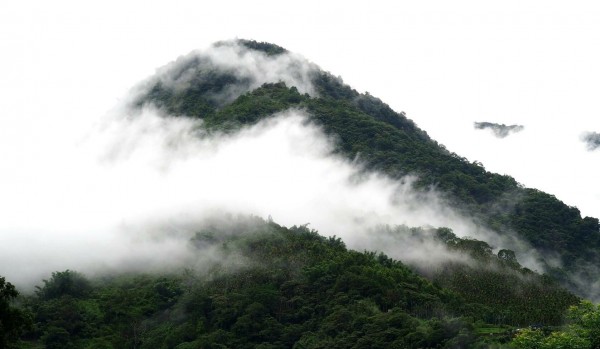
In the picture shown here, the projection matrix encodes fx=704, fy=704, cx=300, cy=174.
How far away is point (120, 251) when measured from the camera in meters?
90.1

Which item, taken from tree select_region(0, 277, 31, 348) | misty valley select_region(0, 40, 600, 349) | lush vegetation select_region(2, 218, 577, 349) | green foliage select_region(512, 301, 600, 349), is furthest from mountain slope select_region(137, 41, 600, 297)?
tree select_region(0, 277, 31, 348)

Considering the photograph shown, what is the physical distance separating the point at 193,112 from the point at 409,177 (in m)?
46.8

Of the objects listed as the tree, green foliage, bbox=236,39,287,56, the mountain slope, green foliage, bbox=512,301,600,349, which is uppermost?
green foliage, bbox=236,39,287,56

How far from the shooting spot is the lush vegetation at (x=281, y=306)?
58562mm

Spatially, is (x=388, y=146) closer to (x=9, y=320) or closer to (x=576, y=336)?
(x=576, y=336)

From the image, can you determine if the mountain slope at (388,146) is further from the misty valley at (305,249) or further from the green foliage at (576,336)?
the green foliage at (576,336)

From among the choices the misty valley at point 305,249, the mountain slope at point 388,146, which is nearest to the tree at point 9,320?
the misty valley at point 305,249

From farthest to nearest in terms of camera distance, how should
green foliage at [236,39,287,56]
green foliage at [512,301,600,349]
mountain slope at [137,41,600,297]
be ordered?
green foliage at [236,39,287,56] → mountain slope at [137,41,600,297] → green foliage at [512,301,600,349]

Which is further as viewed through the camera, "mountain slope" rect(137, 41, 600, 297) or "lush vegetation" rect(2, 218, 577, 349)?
"mountain slope" rect(137, 41, 600, 297)

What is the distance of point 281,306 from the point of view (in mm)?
67375

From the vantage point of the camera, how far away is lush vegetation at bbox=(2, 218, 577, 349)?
58.6 m

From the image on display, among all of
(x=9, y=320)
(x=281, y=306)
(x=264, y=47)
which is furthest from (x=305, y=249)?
(x=264, y=47)

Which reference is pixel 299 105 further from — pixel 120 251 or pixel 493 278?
pixel 493 278

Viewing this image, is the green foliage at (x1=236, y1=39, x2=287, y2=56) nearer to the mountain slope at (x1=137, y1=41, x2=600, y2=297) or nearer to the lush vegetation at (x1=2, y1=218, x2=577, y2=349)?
the mountain slope at (x1=137, y1=41, x2=600, y2=297)
